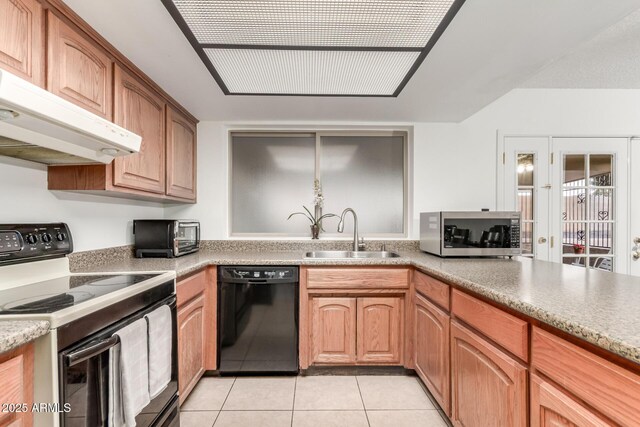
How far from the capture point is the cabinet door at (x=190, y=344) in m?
1.84

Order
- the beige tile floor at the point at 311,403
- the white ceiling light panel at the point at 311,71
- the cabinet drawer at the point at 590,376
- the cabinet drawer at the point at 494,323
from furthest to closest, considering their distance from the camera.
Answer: the beige tile floor at the point at 311,403 → the white ceiling light panel at the point at 311,71 → the cabinet drawer at the point at 494,323 → the cabinet drawer at the point at 590,376

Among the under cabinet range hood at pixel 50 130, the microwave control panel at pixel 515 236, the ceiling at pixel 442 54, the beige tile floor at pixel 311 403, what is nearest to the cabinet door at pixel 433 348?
the beige tile floor at pixel 311 403

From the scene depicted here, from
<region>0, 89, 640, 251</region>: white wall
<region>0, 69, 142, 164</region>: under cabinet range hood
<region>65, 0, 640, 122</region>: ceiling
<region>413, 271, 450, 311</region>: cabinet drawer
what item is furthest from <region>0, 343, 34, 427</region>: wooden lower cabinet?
<region>0, 89, 640, 251</region>: white wall

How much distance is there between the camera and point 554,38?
148 centimetres

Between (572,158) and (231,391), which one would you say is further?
(572,158)

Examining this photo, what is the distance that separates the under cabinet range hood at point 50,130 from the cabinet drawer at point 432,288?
5.54 ft

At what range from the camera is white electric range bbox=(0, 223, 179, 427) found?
0.92 meters

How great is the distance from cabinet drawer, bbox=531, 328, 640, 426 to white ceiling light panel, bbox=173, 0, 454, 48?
1.27 meters

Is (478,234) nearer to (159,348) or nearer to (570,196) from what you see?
(570,196)

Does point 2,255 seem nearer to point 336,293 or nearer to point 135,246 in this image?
point 135,246

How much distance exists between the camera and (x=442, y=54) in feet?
5.35

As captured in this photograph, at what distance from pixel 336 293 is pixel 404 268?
1.70ft

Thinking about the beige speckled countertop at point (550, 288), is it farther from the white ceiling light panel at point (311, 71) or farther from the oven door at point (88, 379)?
the white ceiling light panel at point (311, 71)

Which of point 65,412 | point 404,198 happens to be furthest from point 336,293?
point 65,412
